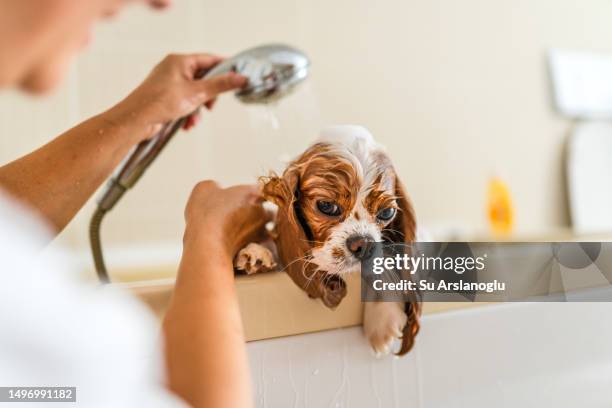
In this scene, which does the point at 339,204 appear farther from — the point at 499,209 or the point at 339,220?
the point at 499,209

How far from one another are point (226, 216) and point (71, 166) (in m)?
0.17

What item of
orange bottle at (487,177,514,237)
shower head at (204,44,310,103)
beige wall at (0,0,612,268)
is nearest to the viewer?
shower head at (204,44,310,103)

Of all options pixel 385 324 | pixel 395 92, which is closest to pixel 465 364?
pixel 385 324

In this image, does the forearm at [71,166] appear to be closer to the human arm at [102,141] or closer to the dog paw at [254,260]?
the human arm at [102,141]

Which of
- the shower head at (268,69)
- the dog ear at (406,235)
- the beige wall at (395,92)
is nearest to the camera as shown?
the dog ear at (406,235)

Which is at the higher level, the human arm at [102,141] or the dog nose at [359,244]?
the human arm at [102,141]

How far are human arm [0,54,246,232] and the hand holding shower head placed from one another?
0.04ft

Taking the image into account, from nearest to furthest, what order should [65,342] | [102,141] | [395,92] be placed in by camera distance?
[65,342]
[102,141]
[395,92]

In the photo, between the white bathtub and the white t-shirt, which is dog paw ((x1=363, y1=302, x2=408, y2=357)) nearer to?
the white bathtub

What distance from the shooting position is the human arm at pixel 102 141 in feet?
1.47

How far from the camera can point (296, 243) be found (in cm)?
37

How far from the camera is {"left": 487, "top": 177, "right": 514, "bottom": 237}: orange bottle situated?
1.40 meters

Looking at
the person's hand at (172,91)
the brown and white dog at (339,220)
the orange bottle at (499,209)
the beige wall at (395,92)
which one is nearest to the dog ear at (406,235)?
the brown and white dog at (339,220)

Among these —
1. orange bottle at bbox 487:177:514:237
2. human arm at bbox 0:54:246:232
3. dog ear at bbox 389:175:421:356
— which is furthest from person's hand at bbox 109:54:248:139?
orange bottle at bbox 487:177:514:237
